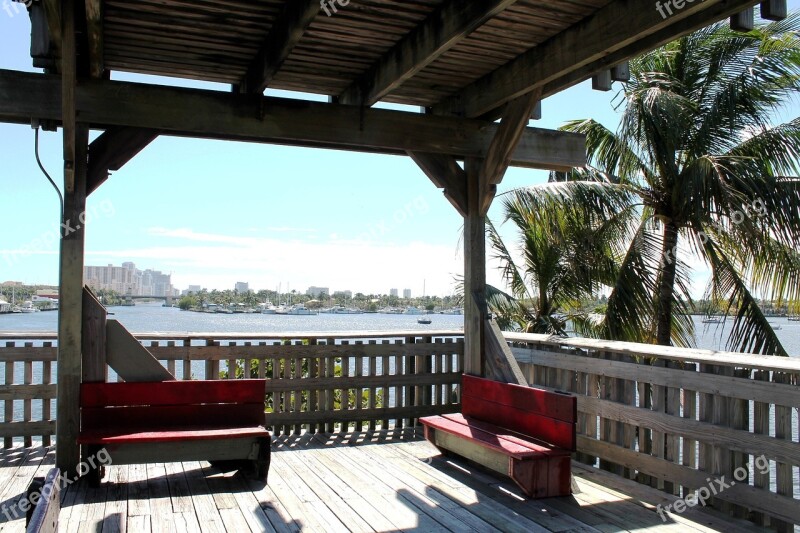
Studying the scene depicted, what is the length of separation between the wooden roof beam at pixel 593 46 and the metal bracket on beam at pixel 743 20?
0.14 feet

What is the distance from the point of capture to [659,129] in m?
10.6

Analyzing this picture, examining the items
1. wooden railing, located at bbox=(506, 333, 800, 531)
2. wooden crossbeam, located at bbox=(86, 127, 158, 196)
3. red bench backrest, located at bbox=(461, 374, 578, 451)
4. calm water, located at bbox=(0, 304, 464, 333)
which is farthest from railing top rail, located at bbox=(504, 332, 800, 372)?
calm water, located at bbox=(0, 304, 464, 333)

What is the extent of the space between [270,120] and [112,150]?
1183mm

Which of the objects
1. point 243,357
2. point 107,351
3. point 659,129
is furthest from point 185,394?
point 659,129

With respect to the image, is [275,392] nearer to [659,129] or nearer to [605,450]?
[605,450]

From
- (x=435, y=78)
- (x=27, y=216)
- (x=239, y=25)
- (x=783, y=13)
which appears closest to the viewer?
(x=783, y=13)

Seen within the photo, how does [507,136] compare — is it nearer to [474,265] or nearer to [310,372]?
[474,265]

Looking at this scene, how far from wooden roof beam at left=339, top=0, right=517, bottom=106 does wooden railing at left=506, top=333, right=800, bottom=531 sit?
246cm

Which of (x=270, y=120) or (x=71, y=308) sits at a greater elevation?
(x=270, y=120)

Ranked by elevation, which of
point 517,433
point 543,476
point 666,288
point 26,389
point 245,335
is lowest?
point 543,476

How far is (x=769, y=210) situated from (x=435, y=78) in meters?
6.23

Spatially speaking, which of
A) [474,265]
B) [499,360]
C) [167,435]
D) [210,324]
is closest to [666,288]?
[474,265]

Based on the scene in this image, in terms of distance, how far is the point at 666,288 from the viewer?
1090 centimetres

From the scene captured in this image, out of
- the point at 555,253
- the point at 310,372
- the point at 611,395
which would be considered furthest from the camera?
the point at 555,253
